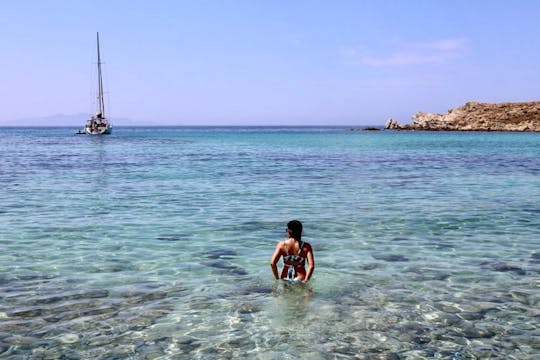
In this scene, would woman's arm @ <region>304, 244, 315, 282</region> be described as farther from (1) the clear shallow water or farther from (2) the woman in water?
(1) the clear shallow water

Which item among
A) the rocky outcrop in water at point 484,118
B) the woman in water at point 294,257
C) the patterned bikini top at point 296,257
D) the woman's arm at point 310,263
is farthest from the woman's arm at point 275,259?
the rocky outcrop in water at point 484,118

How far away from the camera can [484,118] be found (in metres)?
161

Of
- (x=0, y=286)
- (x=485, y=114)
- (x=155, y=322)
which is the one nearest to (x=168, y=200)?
(x=0, y=286)

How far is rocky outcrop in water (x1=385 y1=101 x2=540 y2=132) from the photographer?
151m

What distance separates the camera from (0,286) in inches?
426

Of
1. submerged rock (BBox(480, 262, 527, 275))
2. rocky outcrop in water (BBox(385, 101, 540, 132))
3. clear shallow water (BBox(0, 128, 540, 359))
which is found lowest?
clear shallow water (BBox(0, 128, 540, 359))

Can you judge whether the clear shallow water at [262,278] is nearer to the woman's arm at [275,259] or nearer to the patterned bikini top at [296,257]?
the woman's arm at [275,259]

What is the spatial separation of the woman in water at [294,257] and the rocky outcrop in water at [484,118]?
485ft

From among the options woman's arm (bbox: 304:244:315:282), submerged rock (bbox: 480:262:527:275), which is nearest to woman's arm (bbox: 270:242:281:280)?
woman's arm (bbox: 304:244:315:282)

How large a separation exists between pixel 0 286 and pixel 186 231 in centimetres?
628

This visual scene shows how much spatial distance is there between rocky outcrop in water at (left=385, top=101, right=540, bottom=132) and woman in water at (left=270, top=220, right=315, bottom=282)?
5825 inches

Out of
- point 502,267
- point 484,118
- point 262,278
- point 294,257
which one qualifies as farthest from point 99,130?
point 502,267

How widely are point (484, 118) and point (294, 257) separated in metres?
163

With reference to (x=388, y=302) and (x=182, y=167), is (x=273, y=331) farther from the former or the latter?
(x=182, y=167)
